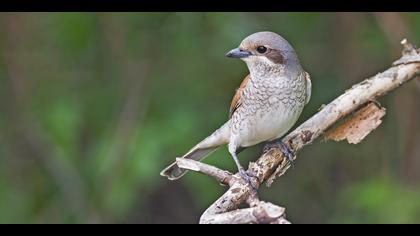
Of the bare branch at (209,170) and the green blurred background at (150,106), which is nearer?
the bare branch at (209,170)

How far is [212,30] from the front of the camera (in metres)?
6.00

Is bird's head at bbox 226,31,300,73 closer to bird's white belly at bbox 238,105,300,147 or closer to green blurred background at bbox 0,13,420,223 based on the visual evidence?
bird's white belly at bbox 238,105,300,147

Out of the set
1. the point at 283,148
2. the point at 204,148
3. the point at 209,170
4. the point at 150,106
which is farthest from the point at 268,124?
the point at 150,106

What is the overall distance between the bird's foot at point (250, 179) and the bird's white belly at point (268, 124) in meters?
0.54

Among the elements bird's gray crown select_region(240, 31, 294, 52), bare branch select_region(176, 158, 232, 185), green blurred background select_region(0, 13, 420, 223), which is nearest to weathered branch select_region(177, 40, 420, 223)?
bare branch select_region(176, 158, 232, 185)

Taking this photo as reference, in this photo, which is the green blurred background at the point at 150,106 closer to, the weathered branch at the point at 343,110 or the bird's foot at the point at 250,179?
the weathered branch at the point at 343,110

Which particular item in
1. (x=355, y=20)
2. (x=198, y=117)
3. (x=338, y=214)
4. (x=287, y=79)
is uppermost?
(x=355, y=20)

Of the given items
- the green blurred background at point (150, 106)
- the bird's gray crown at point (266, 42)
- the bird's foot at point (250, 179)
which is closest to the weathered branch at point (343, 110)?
the bird's foot at point (250, 179)

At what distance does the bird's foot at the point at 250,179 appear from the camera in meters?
3.64

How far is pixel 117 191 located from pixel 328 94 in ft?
6.55

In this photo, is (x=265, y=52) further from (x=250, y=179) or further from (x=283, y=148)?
(x=250, y=179)

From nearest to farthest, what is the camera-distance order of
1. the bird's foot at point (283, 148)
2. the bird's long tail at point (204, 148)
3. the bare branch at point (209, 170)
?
the bare branch at point (209, 170) → the bird's foot at point (283, 148) → the bird's long tail at point (204, 148)

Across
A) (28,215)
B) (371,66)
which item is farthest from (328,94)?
(28,215)

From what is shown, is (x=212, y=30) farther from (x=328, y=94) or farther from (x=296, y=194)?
(x=296, y=194)
